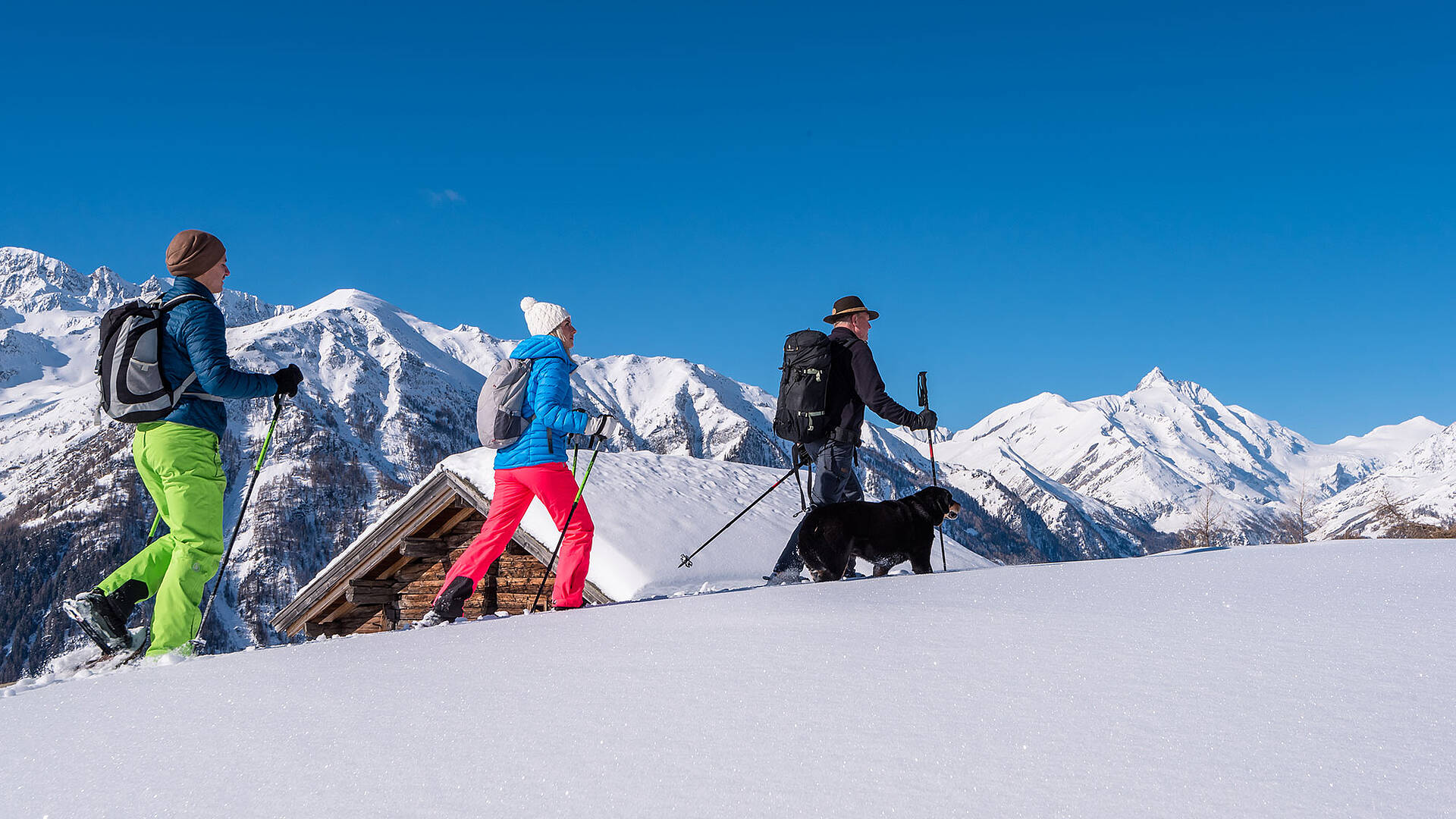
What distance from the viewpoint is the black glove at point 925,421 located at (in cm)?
742

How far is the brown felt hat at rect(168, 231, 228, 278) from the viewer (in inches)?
203

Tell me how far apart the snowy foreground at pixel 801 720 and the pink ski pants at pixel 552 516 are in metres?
1.20

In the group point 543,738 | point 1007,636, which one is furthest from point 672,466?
point 543,738

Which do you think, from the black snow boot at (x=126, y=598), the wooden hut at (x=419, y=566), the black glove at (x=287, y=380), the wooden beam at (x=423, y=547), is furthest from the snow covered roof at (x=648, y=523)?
the black snow boot at (x=126, y=598)

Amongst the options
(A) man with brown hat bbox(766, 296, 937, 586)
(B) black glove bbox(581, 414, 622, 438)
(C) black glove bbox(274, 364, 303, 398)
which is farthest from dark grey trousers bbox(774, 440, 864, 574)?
(C) black glove bbox(274, 364, 303, 398)

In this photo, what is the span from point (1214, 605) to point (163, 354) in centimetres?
581

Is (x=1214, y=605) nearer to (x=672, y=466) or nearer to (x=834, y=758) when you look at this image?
(x=834, y=758)

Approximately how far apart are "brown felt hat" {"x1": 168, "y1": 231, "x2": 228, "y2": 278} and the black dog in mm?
4411

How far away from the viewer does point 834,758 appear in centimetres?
265

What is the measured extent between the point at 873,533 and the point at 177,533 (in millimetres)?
4790

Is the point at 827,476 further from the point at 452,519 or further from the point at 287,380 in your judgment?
the point at 452,519

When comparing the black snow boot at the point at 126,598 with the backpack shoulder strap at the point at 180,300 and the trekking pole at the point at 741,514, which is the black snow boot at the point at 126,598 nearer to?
the backpack shoulder strap at the point at 180,300

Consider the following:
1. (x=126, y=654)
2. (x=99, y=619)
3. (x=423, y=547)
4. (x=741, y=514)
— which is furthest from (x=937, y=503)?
(x=423, y=547)

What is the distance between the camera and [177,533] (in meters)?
4.97
